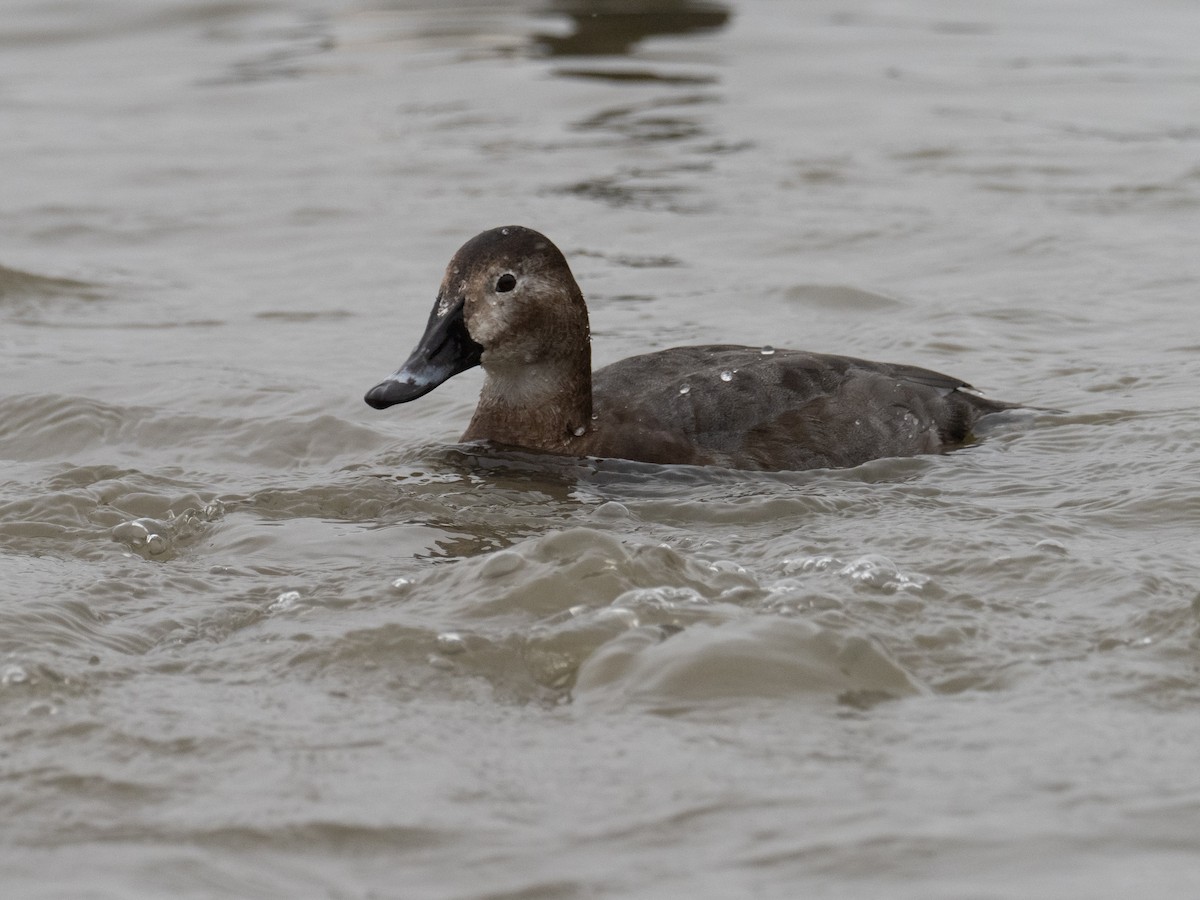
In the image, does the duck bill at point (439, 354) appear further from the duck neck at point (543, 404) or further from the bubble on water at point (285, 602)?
the bubble on water at point (285, 602)

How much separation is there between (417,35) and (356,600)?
1199 cm

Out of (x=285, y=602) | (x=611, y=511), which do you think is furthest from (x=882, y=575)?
(x=285, y=602)

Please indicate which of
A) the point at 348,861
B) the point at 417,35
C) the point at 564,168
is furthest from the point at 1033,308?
the point at 417,35

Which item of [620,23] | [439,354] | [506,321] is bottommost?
[439,354]

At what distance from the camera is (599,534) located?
5.36 meters

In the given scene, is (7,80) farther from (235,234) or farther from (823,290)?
(823,290)

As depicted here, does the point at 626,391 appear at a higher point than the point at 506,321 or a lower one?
lower

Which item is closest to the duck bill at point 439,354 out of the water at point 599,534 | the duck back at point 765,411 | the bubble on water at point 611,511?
the water at point 599,534

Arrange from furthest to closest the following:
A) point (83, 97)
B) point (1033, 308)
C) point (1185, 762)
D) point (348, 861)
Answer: point (83, 97)
point (1033, 308)
point (1185, 762)
point (348, 861)

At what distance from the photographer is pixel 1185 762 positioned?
4.05m

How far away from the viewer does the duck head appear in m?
→ 6.72

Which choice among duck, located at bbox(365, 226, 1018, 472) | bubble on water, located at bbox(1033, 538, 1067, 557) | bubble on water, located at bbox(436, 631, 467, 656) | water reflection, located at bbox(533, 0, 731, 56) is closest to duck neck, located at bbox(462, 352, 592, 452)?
duck, located at bbox(365, 226, 1018, 472)

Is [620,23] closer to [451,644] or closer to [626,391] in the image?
[626,391]

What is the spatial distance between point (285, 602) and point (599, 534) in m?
0.94
